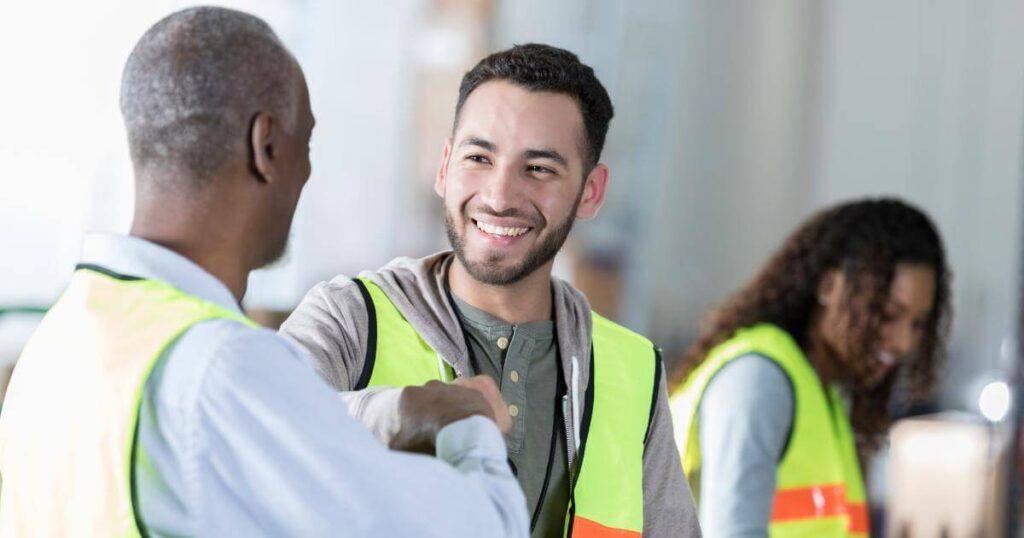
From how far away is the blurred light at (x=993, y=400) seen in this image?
5.45 m

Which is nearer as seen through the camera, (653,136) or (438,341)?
(438,341)

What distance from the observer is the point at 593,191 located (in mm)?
1823

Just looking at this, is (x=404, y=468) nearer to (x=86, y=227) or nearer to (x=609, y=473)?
(x=609, y=473)

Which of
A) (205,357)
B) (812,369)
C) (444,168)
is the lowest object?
(812,369)

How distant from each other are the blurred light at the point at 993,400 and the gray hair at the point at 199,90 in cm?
450

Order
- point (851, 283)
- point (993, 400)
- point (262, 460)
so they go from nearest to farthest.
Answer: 1. point (262, 460)
2. point (851, 283)
3. point (993, 400)

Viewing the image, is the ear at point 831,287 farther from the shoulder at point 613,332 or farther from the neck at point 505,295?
the neck at point 505,295

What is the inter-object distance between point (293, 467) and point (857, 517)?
1642 millimetres

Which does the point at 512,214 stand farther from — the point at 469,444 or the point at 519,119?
the point at 469,444

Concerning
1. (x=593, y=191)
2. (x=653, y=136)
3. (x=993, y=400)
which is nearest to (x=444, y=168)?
(x=593, y=191)

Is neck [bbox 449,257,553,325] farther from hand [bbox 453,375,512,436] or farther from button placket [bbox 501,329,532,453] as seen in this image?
hand [bbox 453,375,512,436]

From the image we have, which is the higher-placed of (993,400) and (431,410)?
(431,410)

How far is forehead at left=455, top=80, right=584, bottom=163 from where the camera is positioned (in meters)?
1.68

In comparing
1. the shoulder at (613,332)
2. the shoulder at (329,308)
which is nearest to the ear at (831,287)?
the shoulder at (613,332)
